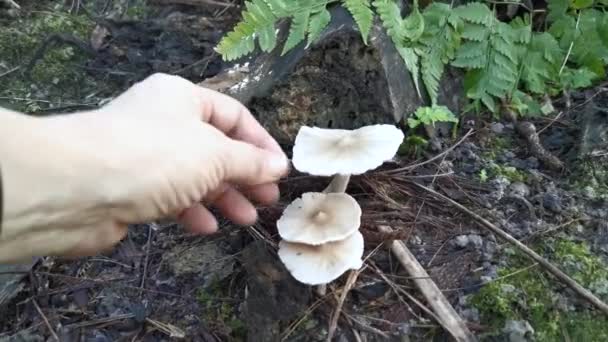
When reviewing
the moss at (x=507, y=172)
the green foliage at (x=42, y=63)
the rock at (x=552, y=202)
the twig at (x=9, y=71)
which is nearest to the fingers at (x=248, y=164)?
the moss at (x=507, y=172)

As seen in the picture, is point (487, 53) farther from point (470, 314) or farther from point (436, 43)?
point (470, 314)

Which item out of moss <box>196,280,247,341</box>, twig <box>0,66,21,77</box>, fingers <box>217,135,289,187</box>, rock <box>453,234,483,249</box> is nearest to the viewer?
fingers <box>217,135,289,187</box>

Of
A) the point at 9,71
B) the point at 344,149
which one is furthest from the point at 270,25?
the point at 9,71

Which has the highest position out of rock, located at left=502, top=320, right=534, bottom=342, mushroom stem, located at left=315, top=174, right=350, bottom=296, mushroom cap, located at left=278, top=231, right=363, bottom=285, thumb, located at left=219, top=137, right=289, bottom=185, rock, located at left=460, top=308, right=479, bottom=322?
thumb, located at left=219, top=137, right=289, bottom=185

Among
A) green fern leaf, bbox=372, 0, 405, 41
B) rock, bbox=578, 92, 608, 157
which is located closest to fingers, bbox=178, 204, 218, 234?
green fern leaf, bbox=372, 0, 405, 41

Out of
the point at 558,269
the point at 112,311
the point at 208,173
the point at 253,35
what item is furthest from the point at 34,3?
the point at 558,269

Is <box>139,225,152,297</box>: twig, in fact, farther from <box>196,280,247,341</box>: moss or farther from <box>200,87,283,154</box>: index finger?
<box>200,87,283,154</box>: index finger
